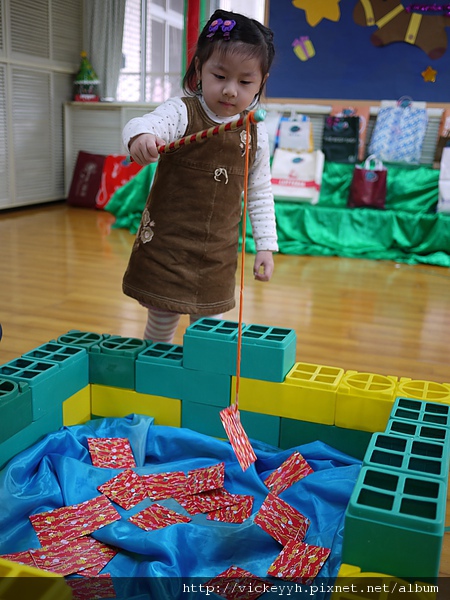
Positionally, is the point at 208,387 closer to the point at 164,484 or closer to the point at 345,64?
the point at 164,484

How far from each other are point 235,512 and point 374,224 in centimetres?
274

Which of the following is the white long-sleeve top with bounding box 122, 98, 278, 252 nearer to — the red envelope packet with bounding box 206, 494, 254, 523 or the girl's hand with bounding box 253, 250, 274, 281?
the girl's hand with bounding box 253, 250, 274, 281

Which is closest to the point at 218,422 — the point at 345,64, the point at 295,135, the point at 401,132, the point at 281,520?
the point at 281,520

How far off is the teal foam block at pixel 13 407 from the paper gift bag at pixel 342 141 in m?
3.23

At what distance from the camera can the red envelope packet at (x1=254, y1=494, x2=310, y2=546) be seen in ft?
3.01

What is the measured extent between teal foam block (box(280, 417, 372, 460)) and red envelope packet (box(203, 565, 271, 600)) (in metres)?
0.36

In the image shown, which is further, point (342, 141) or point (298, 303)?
point (342, 141)

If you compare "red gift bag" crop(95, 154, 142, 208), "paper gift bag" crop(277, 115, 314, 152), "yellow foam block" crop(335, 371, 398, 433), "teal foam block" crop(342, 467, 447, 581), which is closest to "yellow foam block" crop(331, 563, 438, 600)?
"teal foam block" crop(342, 467, 447, 581)

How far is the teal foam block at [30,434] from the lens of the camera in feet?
3.29

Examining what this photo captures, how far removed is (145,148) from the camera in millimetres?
1001

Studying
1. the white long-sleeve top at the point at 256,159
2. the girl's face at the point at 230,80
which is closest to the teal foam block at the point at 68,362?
the white long-sleeve top at the point at 256,159

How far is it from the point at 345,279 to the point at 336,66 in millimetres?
1915

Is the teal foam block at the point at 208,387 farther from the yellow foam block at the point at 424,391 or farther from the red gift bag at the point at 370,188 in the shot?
the red gift bag at the point at 370,188

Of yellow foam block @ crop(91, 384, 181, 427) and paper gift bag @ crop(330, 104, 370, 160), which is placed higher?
paper gift bag @ crop(330, 104, 370, 160)
